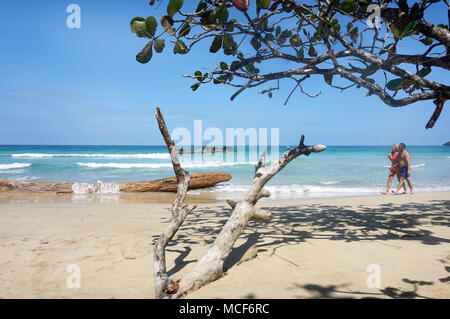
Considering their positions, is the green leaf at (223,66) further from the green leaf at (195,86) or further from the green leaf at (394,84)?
the green leaf at (394,84)

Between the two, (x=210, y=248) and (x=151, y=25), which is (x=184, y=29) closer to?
(x=151, y=25)

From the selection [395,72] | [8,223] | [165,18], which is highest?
[165,18]

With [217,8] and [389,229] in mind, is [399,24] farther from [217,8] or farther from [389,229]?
[389,229]

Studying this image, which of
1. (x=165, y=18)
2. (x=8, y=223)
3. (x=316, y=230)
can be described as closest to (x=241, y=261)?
(x=316, y=230)

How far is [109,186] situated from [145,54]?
10204 mm

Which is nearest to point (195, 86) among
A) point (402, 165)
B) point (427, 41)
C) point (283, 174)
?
point (427, 41)

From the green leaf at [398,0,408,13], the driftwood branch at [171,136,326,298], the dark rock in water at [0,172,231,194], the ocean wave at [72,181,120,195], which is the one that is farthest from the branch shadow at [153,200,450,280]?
the ocean wave at [72,181,120,195]

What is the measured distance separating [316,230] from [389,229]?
3.82 feet

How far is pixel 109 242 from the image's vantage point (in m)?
4.44

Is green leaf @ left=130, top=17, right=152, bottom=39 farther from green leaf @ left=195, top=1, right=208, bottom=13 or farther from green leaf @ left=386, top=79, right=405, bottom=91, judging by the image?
green leaf @ left=386, top=79, right=405, bottom=91

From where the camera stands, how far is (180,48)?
3.34 m

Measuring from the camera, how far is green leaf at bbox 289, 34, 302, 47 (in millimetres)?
4673

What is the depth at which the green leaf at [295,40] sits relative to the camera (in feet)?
15.3

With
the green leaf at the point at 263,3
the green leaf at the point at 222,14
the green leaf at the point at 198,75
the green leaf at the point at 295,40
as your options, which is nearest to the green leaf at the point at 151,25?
the green leaf at the point at 222,14
